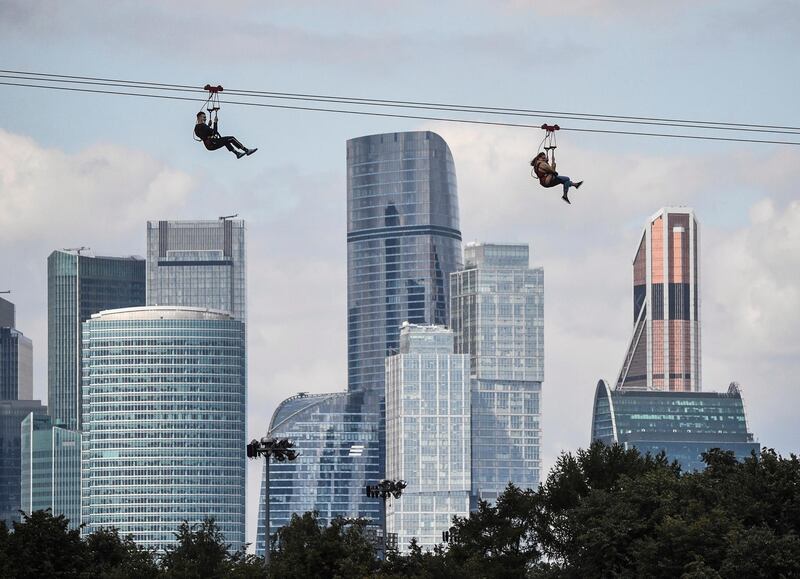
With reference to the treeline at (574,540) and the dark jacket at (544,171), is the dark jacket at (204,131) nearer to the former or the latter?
the dark jacket at (544,171)

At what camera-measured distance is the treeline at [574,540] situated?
12119cm

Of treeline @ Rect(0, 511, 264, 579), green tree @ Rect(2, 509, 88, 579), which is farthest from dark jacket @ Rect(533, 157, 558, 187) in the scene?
green tree @ Rect(2, 509, 88, 579)

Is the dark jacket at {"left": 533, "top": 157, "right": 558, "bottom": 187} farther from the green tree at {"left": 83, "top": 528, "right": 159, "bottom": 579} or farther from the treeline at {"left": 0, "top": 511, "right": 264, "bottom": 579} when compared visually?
the green tree at {"left": 83, "top": 528, "right": 159, "bottom": 579}

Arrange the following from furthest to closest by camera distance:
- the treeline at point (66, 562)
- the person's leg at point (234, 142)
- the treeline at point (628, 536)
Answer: the treeline at point (66, 562) < the treeline at point (628, 536) < the person's leg at point (234, 142)

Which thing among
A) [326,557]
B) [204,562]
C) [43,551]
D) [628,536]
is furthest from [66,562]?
[628,536]

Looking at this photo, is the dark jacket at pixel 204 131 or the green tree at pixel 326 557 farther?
the green tree at pixel 326 557

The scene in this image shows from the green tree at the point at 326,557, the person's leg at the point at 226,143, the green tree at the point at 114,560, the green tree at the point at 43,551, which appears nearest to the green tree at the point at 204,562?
the green tree at the point at 114,560

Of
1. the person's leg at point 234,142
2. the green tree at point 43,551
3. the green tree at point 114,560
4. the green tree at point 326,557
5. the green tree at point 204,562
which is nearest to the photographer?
the person's leg at point 234,142

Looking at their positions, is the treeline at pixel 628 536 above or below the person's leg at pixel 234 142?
below

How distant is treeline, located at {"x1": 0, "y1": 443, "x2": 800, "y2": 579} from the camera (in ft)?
398

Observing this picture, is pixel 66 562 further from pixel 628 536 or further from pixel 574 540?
pixel 628 536

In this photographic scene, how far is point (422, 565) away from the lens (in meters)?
134

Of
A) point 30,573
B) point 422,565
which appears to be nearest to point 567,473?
point 422,565

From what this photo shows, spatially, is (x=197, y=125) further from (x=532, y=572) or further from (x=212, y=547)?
(x=212, y=547)
